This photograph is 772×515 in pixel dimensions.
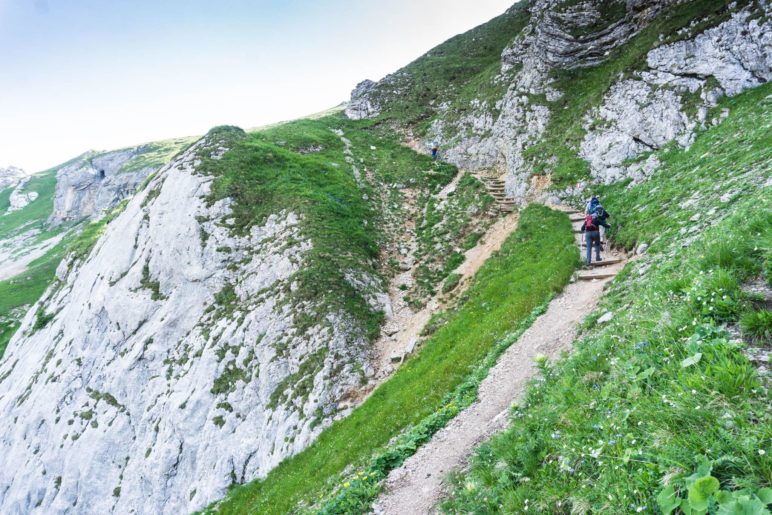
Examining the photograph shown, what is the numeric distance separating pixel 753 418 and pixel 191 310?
38154mm

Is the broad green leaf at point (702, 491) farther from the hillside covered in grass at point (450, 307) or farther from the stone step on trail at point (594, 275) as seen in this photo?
the stone step on trail at point (594, 275)

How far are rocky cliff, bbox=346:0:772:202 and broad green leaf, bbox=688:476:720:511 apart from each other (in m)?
26.1

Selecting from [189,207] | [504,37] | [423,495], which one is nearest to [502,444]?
[423,495]

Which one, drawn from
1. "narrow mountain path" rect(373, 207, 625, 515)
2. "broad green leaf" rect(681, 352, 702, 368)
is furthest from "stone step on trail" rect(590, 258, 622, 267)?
"broad green leaf" rect(681, 352, 702, 368)

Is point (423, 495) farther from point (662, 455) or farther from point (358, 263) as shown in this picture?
point (358, 263)

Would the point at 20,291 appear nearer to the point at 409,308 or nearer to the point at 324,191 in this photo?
the point at 324,191

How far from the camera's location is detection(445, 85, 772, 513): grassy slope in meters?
3.94

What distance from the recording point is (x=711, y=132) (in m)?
21.6

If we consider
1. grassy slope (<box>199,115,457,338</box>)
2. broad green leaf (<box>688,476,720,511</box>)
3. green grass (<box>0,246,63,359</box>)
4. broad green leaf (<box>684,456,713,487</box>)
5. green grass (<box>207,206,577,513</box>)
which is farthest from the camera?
green grass (<box>0,246,63,359</box>)

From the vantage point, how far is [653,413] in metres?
4.87

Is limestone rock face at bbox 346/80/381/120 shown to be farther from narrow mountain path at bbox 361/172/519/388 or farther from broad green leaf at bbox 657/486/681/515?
broad green leaf at bbox 657/486/681/515

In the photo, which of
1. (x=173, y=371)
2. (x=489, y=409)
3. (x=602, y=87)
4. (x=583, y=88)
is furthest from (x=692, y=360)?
(x=583, y=88)

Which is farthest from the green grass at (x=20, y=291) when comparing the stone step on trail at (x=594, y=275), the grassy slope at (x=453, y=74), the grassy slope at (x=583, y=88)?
the stone step on trail at (x=594, y=275)

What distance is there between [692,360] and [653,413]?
914mm
